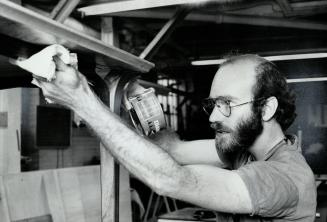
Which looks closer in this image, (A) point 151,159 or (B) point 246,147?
(A) point 151,159

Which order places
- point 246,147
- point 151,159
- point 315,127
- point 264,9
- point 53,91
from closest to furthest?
point 53,91 < point 151,159 < point 246,147 < point 264,9 < point 315,127

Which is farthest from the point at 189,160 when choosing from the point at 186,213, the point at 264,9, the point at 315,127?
the point at 315,127

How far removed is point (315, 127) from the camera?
28.2 feet

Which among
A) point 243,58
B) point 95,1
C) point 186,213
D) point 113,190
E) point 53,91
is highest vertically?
point 95,1

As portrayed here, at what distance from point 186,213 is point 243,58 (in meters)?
2.36

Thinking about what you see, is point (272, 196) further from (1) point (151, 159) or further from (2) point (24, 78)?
(2) point (24, 78)

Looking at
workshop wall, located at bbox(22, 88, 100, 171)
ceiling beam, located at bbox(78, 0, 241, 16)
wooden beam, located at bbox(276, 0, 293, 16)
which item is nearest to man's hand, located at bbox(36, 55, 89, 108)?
ceiling beam, located at bbox(78, 0, 241, 16)

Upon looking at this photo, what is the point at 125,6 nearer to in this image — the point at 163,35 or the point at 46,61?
the point at 163,35

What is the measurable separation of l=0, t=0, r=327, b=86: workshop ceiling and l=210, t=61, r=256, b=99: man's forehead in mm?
362

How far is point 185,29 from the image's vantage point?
6766 millimetres

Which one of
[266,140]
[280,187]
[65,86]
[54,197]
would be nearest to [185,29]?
[54,197]

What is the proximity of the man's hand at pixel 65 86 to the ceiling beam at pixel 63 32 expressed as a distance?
8cm

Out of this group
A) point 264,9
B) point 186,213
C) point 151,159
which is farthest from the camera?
point 264,9

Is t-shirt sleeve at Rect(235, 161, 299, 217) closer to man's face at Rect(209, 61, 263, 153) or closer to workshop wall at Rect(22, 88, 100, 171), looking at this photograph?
man's face at Rect(209, 61, 263, 153)
